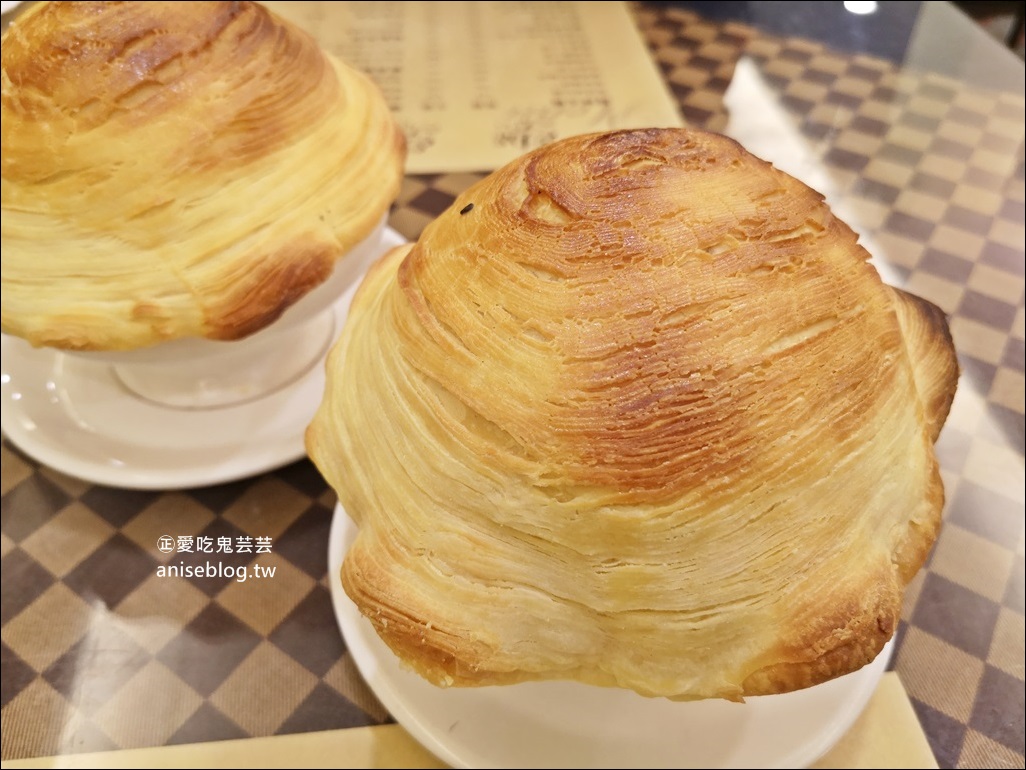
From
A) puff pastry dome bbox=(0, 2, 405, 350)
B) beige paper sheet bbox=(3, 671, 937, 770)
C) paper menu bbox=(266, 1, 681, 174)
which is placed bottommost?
beige paper sheet bbox=(3, 671, 937, 770)

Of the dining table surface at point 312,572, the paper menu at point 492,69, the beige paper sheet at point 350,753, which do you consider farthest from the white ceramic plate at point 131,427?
the paper menu at point 492,69

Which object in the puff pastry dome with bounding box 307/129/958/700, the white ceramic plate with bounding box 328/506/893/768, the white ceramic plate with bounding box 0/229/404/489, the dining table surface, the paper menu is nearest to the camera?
the puff pastry dome with bounding box 307/129/958/700

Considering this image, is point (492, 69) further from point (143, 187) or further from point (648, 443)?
point (648, 443)

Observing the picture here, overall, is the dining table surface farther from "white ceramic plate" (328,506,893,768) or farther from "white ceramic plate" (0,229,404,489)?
"white ceramic plate" (328,506,893,768)

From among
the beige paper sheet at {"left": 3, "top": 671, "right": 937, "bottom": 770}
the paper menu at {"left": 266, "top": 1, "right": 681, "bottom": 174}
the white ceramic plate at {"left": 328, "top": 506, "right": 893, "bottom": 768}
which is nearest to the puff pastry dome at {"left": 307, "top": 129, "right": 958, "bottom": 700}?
the white ceramic plate at {"left": 328, "top": 506, "right": 893, "bottom": 768}

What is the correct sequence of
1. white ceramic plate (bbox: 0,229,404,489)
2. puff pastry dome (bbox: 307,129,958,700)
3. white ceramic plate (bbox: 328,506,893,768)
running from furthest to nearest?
1. white ceramic plate (bbox: 0,229,404,489)
2. white ceramic plate (bbox: 328,506,893,768)
3. puff pastry dome (bbox: 307,129,958,700)

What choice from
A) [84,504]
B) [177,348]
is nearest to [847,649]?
[177,348]

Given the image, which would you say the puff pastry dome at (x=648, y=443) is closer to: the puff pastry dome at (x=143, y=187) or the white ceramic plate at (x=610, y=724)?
the white ceramic plate at (x=610, y=724)
